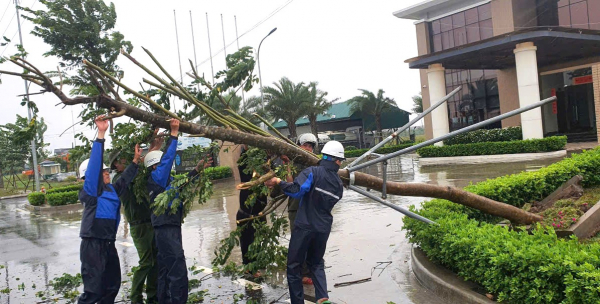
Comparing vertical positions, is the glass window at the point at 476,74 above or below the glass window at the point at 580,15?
below

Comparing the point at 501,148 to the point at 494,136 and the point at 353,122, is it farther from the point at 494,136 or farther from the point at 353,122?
the point at 353,122

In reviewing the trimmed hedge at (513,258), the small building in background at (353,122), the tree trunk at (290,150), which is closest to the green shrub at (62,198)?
the tree trunk at (290,150)

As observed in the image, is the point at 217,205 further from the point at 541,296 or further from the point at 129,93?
the point at 541,296

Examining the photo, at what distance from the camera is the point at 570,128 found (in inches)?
1056

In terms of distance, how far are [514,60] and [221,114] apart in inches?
881

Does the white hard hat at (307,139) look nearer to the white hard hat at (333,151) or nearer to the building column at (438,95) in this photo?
the white hard hat at (333,151)

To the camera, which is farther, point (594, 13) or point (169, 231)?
point (594, 13)

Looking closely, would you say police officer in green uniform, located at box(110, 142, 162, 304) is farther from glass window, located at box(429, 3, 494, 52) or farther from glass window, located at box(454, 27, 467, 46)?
glass window, located at box(454, 27, 467, 46)

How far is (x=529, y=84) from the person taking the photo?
789 inches

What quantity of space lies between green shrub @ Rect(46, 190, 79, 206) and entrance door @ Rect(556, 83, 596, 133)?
980 inches

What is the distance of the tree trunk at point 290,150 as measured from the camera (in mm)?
4465

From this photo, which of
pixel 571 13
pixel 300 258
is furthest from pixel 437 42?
pixel 300 258

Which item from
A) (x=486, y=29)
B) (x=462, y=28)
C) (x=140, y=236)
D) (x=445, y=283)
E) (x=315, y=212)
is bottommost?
(x=445, y=283)

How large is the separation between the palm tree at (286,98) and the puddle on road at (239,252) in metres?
16.1
